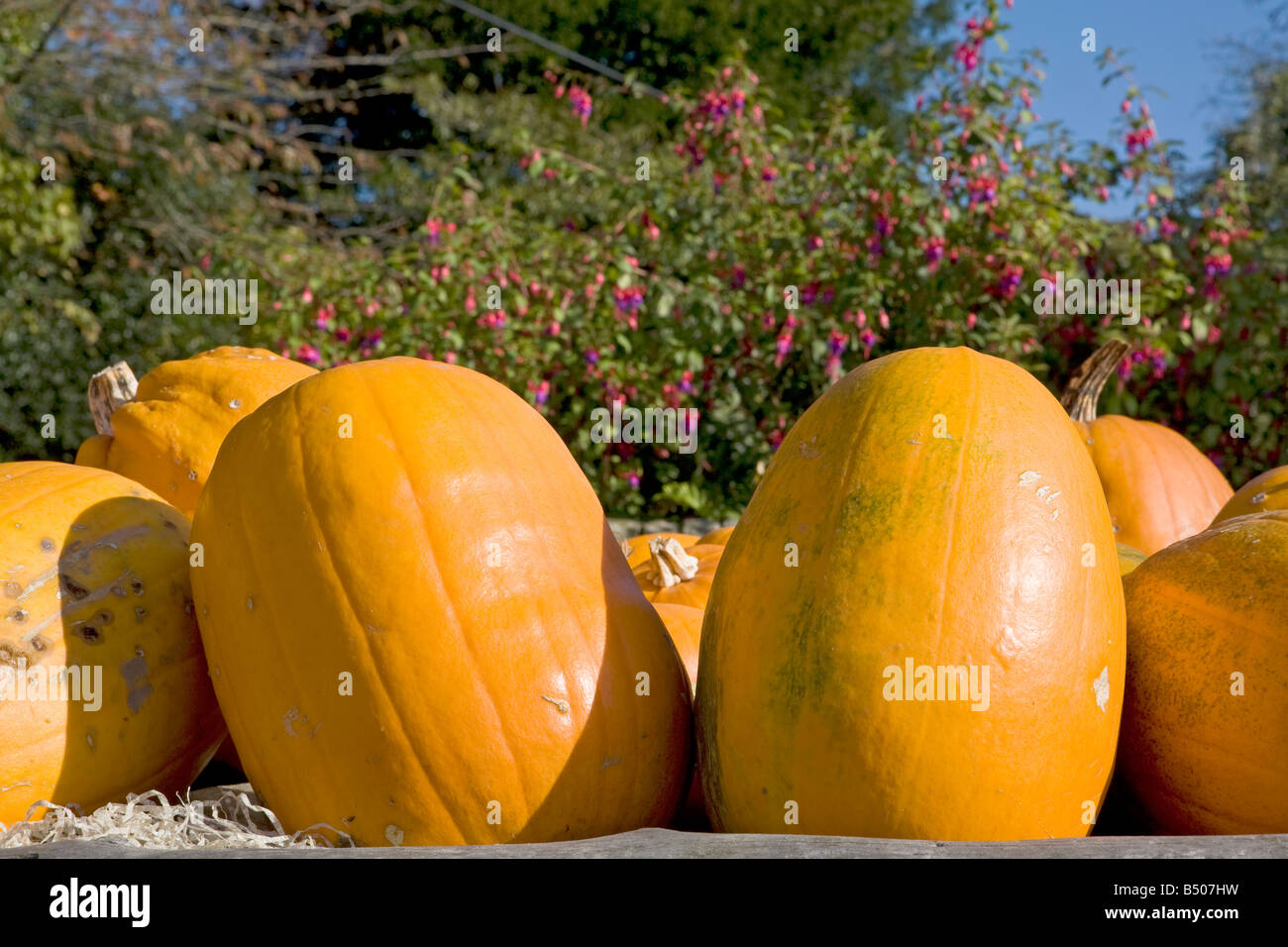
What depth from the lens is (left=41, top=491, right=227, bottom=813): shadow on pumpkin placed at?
141 cm

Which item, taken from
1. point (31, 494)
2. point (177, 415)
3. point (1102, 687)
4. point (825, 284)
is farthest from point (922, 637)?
point (825, 284)

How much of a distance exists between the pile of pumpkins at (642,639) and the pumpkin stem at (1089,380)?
3.50 feet

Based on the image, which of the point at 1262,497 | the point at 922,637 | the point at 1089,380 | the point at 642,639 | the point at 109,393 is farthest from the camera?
the point at 1089,380

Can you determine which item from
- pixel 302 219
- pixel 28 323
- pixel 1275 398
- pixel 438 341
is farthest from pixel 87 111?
pixel 1275 398

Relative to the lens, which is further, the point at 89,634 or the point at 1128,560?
the point at 1128,560

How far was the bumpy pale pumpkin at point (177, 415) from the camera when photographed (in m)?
1.93

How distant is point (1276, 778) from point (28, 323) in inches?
407

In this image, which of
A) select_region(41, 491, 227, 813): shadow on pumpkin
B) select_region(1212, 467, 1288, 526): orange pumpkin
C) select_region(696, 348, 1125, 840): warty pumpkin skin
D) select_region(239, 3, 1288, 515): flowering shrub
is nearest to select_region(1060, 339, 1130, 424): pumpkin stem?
select_region(1212, 467, 1288, 526): orange pumpkin

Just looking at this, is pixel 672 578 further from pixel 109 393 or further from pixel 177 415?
pixel 109 393

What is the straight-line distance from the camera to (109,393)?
2113mm

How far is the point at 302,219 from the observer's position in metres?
13.3

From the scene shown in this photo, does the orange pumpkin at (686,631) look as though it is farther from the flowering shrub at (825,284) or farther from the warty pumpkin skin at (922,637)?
the flowering shrub at (825,284)

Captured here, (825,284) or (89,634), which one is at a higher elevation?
(825,284)

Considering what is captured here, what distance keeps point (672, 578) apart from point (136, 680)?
1044mm
